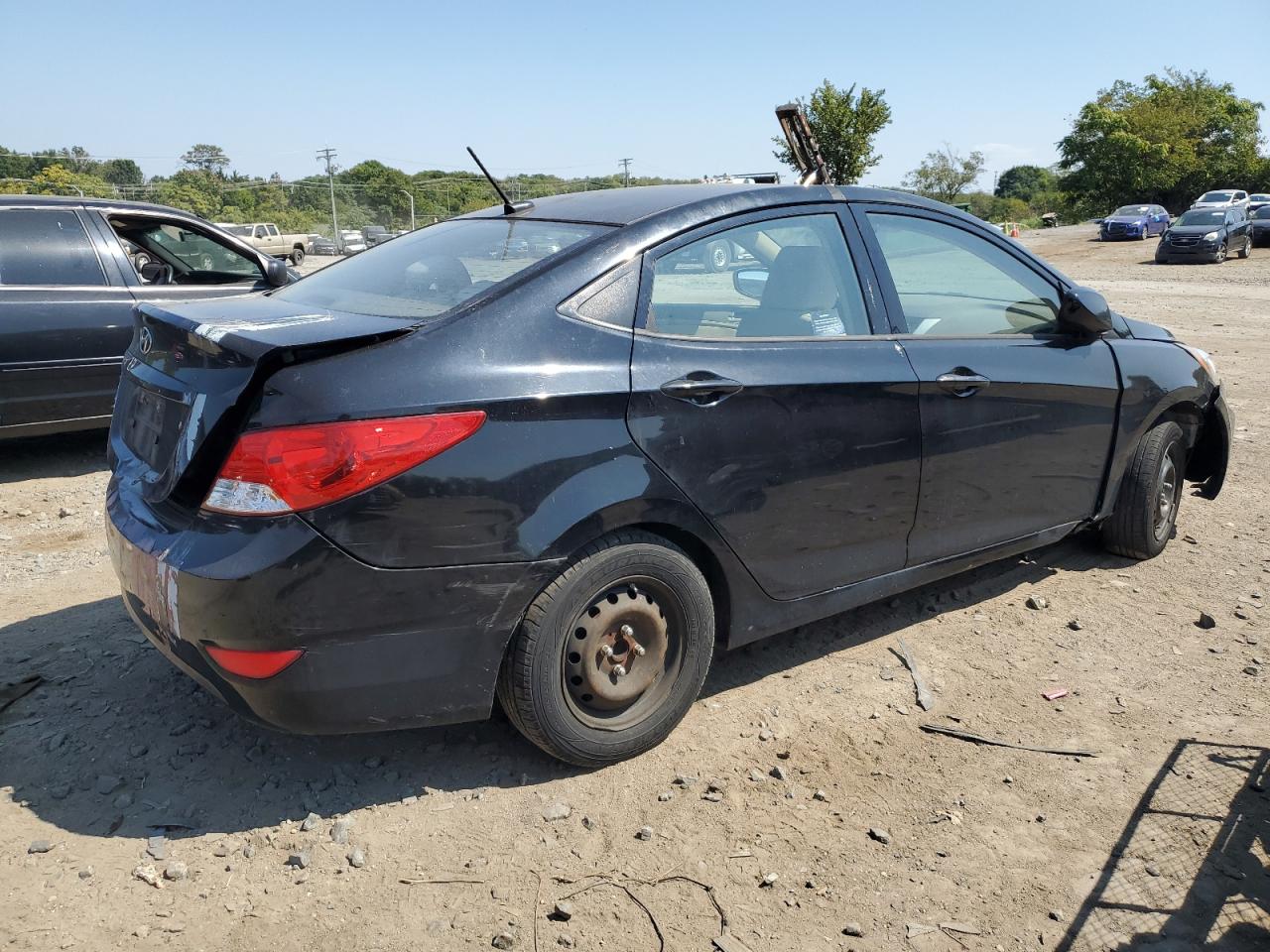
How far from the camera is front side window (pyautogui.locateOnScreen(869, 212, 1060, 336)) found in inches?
142

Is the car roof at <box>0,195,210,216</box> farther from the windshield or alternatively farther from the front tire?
the windshield

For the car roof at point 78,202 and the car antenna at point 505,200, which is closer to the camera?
the car antenna at point 505,200

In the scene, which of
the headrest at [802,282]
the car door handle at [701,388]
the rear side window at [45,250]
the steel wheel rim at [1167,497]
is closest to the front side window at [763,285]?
the headrest at [802,282]

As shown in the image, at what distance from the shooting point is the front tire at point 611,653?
270 centimetres

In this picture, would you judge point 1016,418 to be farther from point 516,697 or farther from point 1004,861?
point 516,697

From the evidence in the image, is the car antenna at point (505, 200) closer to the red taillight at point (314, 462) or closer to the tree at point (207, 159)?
the red taillight at point (314, 462)

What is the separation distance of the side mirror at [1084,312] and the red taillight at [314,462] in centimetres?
287

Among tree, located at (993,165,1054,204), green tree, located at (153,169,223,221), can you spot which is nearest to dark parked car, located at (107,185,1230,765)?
green tree, located at (153,169,223,221)

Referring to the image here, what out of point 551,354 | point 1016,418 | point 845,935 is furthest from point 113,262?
point 845,935

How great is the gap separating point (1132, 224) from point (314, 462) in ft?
139

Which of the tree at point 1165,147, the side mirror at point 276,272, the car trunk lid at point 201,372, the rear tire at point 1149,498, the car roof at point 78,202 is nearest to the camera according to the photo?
the car trunk lid at point 201,372

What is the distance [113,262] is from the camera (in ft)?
21.2

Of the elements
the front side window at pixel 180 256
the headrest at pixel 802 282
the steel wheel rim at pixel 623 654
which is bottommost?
the steel wheel rim at pixel 623 654

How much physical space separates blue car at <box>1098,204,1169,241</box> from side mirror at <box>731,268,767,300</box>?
40.9m
